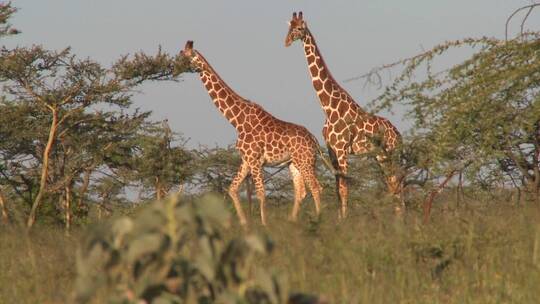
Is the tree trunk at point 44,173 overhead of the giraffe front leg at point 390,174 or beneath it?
overhead

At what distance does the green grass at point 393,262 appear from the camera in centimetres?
625

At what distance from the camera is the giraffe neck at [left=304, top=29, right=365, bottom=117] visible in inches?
658

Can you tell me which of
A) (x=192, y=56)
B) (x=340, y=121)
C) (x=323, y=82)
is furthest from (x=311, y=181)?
(x=192, y=56)

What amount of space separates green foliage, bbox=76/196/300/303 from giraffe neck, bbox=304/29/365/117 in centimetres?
1385

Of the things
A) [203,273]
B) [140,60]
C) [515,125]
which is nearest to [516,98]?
[515,125]

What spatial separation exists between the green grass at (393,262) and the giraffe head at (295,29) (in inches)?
365

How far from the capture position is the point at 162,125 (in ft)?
74.2

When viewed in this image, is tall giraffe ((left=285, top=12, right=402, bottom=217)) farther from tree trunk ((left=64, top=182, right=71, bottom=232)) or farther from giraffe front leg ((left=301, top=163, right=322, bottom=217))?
tree trunk ((left=64, top=182, right=71, bottom=232))

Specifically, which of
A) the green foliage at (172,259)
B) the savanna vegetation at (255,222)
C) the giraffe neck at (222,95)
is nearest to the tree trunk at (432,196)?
the savanna vegetation at (255,222)

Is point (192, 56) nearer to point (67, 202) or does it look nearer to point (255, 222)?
point (67, 202)

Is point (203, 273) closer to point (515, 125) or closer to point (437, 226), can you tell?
point (437, 226)

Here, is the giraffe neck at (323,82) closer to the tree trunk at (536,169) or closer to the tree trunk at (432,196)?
the tree trunk at (536,169)

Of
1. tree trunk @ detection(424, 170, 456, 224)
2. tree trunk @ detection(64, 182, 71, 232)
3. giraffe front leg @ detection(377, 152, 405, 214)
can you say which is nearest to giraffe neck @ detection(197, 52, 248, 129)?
tree trunk @ detection(64, 182, 71, 232)

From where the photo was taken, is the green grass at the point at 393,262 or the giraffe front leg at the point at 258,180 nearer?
the green grass at the point at 393,262
